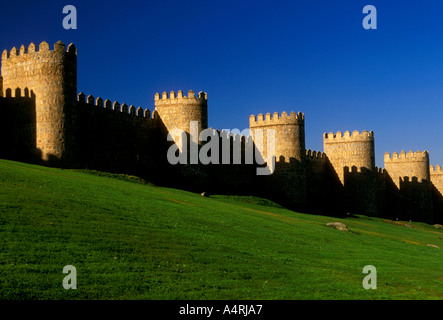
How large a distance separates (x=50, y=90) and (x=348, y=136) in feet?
121

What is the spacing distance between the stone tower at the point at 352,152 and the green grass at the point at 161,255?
35304mm

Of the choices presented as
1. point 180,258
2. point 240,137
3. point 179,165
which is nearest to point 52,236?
point 180,258

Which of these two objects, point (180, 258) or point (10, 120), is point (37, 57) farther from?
point (180, 258)

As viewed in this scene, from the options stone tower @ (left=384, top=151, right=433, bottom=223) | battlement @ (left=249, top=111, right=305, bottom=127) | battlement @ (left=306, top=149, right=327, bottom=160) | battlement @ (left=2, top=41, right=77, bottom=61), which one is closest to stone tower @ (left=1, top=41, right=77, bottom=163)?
battlement @ (left=2, top=41, right=77, bottom=61)

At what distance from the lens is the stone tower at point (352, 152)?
59344 millimetres

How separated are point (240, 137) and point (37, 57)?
22.1 meters

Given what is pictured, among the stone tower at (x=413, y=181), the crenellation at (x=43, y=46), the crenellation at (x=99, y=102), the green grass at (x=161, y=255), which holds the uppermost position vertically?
the crenellation at (x=43, y=46)

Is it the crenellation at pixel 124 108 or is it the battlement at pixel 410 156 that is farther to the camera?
the battlement at pixel 410 156

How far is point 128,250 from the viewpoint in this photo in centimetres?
1441

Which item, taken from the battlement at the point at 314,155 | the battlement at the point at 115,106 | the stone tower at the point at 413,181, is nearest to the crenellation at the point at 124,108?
the battlement at the point at 115,106

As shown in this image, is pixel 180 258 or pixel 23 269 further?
pixel 180 258

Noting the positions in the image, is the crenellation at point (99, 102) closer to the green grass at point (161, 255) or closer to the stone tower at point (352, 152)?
the green grass at point (161, 255)

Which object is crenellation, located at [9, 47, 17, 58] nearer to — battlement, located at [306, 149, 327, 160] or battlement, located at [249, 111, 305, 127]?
battlement, located at [249, 111, 305, 127]

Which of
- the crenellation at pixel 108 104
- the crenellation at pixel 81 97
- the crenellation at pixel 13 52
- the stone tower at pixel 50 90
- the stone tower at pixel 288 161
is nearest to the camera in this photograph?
the stone tower at pixel 50 90
